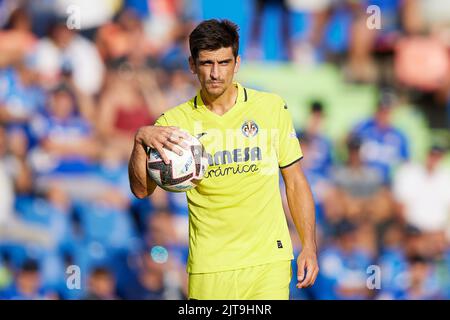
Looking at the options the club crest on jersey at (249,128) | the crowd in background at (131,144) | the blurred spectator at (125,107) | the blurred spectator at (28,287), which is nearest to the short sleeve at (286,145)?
the club crest on jersey at (249,128)

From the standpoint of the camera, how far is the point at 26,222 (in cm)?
1080

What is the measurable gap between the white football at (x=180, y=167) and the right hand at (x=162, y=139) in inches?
1.2

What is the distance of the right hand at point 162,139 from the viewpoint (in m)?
5.75

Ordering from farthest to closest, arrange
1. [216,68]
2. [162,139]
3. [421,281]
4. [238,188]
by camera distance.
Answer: [421,281], [238,188], [216,68], [162,139]

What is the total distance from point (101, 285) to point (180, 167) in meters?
5.04

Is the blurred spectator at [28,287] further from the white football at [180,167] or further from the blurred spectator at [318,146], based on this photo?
the white football at [180,167]

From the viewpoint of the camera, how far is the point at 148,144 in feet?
18.9

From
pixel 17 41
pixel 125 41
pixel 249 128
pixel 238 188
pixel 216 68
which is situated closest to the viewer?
pixel 216 68

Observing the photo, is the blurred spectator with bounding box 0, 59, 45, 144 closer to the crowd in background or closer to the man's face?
the crowd in background

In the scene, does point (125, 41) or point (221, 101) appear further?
point (125, 41)

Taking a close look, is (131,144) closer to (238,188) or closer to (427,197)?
(427,197)

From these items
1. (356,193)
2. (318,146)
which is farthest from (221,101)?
(356,193)

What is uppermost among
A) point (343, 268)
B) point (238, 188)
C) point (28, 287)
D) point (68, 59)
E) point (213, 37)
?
point (68, 59)

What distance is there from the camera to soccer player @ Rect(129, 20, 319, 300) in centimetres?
593
